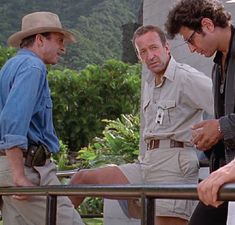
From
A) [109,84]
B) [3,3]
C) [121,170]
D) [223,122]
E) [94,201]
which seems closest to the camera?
[223,122]

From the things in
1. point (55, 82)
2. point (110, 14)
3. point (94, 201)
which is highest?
point (110, 14)

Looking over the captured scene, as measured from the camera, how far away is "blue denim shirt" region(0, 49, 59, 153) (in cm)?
376

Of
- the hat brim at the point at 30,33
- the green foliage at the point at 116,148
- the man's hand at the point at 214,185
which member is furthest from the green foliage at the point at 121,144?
the man's hand at the point at 214,185

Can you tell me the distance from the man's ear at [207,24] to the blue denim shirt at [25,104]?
927 mm

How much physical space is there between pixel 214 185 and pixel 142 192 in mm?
455

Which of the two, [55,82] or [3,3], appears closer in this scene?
[55,82]

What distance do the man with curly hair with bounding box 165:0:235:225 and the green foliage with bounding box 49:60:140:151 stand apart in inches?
866

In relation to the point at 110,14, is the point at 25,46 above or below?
below

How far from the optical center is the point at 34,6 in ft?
154

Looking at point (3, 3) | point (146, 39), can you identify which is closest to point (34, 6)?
point (3, 3)

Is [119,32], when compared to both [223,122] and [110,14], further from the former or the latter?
[223,122]

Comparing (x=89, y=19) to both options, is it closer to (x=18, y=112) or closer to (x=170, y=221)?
(x=170, y=221)

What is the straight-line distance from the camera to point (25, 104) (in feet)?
12.4

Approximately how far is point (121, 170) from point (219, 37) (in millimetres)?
1175
